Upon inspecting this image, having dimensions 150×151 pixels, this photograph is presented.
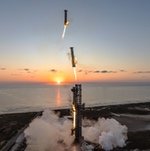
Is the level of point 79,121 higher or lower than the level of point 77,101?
lower

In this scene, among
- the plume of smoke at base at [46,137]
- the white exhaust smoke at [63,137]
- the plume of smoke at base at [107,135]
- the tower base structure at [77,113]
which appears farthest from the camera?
the plume of smoke at base at [107,135]

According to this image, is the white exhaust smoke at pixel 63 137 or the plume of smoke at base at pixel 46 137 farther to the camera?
the white exhaust smoke at pixel 63 137

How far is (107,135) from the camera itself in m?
29.3

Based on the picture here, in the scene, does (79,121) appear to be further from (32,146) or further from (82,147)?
(32,146)

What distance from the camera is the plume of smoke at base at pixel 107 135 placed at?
29498mm

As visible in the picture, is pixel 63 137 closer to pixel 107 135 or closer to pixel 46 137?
pixel 46 137

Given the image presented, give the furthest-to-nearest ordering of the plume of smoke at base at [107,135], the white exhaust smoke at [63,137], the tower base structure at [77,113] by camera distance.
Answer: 1. the plume of smoke at base at [107,135]
2. the tower base structure at [77,113]
3. the white exhaust smoke at [63,137]

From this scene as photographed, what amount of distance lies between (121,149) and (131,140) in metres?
5.05

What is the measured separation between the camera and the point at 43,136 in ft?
96.9

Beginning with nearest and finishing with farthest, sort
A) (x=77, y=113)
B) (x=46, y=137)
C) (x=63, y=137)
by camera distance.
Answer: (x=46, y=137)
(x=77, y=113)
(x=63, y=137)

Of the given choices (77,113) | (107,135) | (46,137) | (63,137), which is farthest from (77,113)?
(46,137)

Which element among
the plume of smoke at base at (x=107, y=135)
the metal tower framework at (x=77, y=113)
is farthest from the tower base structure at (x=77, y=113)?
the plume of smoke at base at (x=107, y=135)

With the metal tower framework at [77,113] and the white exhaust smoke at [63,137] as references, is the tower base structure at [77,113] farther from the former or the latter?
the white exhaust smoke at [63,137]

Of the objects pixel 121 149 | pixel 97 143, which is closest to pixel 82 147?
pixel 97 143
